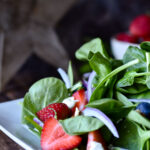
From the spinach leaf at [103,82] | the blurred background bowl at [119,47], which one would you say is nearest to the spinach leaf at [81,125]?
the spinach leaf at [103,82]

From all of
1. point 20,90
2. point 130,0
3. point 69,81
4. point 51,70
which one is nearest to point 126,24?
point 130,0

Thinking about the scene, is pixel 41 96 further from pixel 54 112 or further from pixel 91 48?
pixel 91 48

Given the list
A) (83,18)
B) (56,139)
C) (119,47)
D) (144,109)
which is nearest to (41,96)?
(56,139)

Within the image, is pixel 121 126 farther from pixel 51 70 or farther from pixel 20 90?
pixel 51 70

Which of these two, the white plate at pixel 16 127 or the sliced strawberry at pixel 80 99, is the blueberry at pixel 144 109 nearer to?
the sliced strawberry at pixel 80 99

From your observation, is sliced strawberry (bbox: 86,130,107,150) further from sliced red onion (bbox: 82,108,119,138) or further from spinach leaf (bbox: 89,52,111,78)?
spinach leaf (bbox: 89,52,111,78)

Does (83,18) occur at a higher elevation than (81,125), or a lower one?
lower

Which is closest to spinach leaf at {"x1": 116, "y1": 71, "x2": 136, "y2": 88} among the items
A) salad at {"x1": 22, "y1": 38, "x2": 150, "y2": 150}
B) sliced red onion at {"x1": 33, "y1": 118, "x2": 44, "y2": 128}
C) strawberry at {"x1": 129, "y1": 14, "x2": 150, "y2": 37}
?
salad at {"x1": 22, "y1": 38, "x2": 150, "y2": 150}
